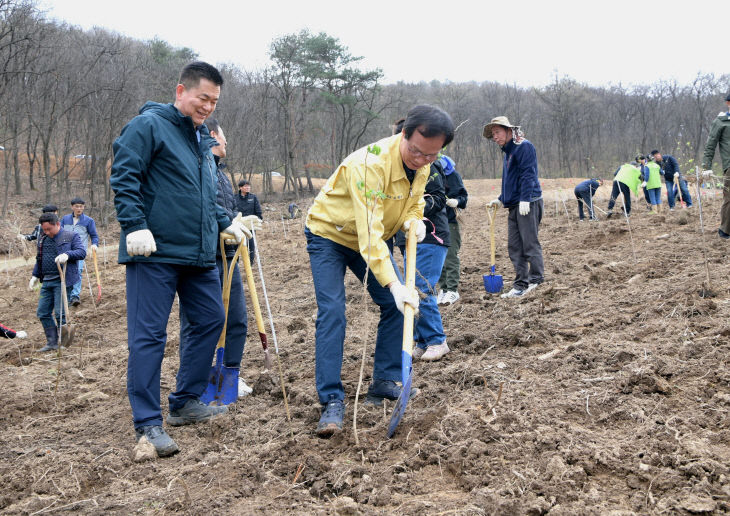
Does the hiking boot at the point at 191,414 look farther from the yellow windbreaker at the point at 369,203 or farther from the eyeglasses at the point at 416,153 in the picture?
the eyeglasses at the point at 416,153

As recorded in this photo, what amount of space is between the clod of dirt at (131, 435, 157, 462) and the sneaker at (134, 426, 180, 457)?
24 mm

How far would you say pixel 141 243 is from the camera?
2.54 metres

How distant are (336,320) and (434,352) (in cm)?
130

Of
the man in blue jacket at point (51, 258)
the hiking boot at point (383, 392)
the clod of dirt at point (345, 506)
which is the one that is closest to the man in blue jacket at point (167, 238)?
the hiking boot at point (383, 392)

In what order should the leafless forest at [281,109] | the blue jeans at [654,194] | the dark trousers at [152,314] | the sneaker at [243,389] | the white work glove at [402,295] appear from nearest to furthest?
the white work glove at [402,295] → the dark trousers at [152,314] → the sneaker at [243,389] → the blue jeans at [654,194] → the leafless forest at [281,109]

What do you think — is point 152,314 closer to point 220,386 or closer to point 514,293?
point 220,386

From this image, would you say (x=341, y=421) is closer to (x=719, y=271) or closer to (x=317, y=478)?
(x=317, y=478)

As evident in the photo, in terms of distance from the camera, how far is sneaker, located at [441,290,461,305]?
5.66m

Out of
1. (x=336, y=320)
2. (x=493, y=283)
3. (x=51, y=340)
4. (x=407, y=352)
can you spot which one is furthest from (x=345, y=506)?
(x=51, y=340)

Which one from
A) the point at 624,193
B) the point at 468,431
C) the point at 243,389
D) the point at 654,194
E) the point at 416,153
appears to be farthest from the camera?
the point at 654,194

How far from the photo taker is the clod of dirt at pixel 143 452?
2.53m

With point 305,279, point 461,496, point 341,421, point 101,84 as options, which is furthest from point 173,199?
point 101,84

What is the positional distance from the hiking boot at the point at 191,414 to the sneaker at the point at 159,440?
329 millimetres

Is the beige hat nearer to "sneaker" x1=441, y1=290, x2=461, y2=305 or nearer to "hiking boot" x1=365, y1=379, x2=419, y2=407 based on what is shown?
"sneaker" x1=441, y1=290, x2=461, y2=305
